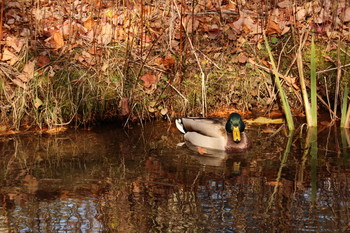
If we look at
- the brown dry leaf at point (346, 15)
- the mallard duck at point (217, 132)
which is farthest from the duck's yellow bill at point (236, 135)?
the brown dry leaf at point (346, 15)

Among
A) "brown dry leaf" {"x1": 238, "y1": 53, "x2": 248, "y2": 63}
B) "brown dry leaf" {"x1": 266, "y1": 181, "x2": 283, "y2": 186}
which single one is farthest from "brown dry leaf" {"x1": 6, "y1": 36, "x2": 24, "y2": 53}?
"brown dry leaf" {"x1": 266, "y1": 181, "x2": 283, "y2": 186}

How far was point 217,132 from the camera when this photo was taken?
7.66 meters

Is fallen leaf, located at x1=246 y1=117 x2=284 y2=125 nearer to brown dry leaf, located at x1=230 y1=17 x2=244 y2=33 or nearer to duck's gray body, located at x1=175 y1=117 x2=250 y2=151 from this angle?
duck's gray body, located at x1=175 y1=117 x2=250 y2=151

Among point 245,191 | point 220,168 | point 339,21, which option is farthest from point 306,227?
point 339,21

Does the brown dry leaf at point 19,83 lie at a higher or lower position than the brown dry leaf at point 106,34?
lower

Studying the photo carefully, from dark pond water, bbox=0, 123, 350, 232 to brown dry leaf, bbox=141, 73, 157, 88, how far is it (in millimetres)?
617

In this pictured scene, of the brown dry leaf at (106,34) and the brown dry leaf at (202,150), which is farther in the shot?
the brown dry leaf at (106,34)

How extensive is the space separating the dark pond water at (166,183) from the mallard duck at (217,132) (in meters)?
0.17

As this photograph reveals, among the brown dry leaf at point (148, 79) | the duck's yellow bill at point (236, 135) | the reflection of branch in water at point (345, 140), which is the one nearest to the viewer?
the reflection of branch in water at point (345, 140)

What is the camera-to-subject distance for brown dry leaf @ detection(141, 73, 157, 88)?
8492mm

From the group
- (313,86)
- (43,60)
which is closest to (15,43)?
(43,60)

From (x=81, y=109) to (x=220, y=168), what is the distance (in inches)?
89.2

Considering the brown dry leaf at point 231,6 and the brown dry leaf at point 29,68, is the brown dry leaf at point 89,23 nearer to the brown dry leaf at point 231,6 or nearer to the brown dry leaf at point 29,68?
the brown dry leaf at point 29,68

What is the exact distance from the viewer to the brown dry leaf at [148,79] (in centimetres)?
849
